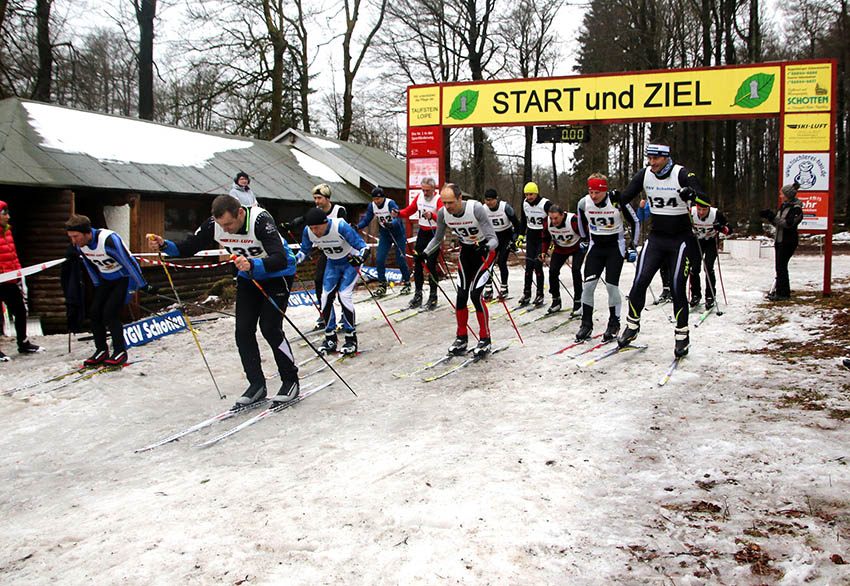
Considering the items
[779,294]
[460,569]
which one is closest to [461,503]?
[460,569]

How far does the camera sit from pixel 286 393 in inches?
258

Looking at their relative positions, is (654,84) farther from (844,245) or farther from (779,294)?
(844,245)

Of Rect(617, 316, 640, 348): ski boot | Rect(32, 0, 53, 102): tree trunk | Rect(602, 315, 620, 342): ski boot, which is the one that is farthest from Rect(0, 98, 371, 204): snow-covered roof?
Rect(617, 316, 640, 348): ski boot

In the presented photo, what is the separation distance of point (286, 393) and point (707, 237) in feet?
23.8

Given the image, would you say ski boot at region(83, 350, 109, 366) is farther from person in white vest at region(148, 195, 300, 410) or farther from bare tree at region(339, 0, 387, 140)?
bare tree at region(339, 0, 387, 140)

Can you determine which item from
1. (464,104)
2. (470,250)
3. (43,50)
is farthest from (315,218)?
(43,50)

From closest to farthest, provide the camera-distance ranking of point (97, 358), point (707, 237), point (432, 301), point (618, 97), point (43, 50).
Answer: point (97, 358), point (707, 237), point (432, 301), point (618, 97), point (43, 50)

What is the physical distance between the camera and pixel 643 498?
3740 millimetres

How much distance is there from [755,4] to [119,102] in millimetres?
32861

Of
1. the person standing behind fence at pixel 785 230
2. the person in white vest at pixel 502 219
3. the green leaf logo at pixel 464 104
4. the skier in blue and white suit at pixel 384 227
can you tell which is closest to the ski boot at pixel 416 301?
the skier in blue and white suit at pixel 384 227

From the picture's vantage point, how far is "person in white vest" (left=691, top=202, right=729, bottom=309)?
9.84 m

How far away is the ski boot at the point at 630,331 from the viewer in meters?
7.56

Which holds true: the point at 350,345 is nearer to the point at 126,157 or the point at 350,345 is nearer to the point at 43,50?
the point at 126,157

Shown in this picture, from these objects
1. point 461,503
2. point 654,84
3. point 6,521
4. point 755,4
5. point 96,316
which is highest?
point 755,4
